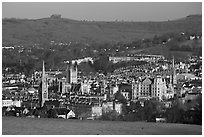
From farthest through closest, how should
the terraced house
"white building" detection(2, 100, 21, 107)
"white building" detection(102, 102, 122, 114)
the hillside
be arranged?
the hillside < the terraced house < "white building" detection(2, 100, 21, 107) < "white building" detection(102, 102, 122, 114)

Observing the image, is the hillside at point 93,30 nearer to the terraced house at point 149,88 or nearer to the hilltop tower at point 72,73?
the hilltop tower at point 72,73

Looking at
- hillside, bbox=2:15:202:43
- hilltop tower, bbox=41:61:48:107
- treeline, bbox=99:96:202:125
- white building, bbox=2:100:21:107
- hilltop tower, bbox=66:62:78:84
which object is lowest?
treeline, bbox=99:96:202:125

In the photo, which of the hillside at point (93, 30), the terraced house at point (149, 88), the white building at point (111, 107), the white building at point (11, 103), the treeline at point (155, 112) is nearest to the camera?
Answer: the treeline at point (155, 112)

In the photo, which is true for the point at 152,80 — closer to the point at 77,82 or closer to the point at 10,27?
the point at 77,82

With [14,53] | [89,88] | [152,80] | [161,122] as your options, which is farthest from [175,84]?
[14,53]

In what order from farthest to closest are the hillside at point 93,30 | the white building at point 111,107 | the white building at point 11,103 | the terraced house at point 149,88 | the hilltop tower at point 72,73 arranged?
1. the hillside at point 93,30
2. the hilltop tower at point 72,73
3. the terraced house at point 149,88
4. the white building at point 11,103
5. the white building at point 111,107

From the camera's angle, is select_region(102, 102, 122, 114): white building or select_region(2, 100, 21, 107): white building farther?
select_region(2, 100, 21, 107): white building

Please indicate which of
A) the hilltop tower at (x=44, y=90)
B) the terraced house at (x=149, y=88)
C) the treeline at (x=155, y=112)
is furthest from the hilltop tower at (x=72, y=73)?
the treeline at (x=155, y=112)

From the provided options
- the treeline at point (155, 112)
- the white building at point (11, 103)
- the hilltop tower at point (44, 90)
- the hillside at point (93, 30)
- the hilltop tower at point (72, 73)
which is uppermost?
the hillside at point (93, 30)

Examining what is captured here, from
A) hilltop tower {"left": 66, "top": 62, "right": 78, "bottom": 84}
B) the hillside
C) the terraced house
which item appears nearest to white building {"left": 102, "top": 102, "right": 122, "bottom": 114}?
the terraced house

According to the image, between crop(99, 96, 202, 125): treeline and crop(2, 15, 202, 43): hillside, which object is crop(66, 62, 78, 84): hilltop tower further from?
crop(2, 15, 202, 43): hillside
